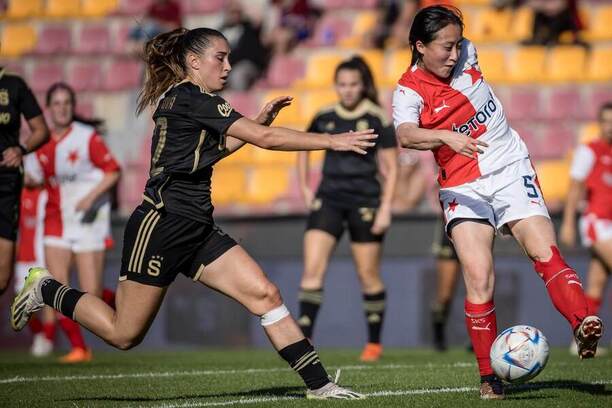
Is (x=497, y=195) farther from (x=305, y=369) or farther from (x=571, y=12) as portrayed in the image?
(x=571, y=12)

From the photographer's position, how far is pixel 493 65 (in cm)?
1572

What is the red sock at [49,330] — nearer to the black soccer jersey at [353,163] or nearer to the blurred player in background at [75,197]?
the blurred player in background at [75,197]

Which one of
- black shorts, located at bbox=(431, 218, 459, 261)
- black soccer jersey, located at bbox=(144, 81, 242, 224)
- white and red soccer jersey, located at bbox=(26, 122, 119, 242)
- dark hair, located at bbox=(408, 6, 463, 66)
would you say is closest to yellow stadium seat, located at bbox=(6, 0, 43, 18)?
white and red soccer jersey, located at bbox=(26, 122, 119, 242)

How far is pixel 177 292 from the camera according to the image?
12914mm

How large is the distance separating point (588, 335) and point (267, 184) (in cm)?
947

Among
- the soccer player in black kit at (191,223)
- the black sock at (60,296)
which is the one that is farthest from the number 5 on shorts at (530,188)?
the black sock at (60,296)

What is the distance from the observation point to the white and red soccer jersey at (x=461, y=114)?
21.9ft

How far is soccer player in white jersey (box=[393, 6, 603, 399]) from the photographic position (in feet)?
21.3

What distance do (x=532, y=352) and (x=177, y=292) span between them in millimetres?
7196

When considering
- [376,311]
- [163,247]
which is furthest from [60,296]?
[376,311]

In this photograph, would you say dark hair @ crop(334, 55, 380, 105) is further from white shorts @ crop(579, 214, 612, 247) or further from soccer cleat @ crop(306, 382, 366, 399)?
soccer cleat @ crop(306, 382, 366, 399)

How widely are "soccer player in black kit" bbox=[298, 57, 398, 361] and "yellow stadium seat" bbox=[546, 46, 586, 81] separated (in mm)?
5721

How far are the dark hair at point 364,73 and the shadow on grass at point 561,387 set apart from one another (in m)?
3.83

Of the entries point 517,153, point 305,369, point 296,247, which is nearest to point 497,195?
point 517,153
